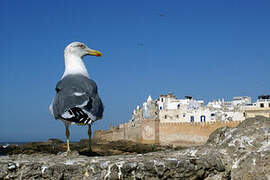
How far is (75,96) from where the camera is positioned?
4094 mm

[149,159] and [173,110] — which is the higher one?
[173,110]

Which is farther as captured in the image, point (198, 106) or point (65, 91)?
point (198, 106)

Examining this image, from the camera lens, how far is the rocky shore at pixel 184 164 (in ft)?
7.98

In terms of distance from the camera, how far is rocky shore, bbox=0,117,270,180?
95.8 inches

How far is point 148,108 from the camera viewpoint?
4925 centimetres

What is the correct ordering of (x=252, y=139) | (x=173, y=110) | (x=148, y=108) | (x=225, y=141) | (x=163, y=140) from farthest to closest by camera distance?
1. (x=148, y=108)
2. (x=173, y=110)
3. (x=163, y=140)
4. (x=225, y=141)
5. (x=252, y=139)

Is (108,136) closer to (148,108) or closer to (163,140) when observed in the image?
(148,108)

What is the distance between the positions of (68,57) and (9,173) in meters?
2.80

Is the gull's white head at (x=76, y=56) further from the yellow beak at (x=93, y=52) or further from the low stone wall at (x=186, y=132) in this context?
the low stone wall at (x=186, y=132)

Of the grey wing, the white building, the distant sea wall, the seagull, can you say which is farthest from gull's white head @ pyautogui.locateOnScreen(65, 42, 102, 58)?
the white building

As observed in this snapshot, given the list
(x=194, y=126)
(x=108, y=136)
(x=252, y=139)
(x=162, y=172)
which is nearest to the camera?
(x=162, y=172)

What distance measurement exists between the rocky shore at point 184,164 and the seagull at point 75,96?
102 cm

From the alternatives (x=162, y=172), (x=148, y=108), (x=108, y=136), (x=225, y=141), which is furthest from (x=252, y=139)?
(x=108, y=136)

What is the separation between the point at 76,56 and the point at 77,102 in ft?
3.93
